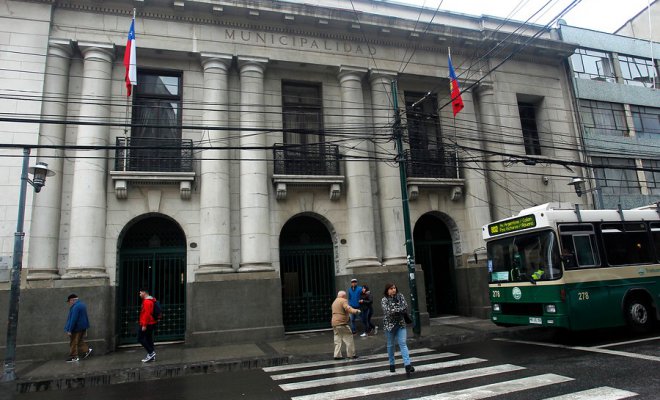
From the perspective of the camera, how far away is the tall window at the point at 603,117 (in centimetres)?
2202

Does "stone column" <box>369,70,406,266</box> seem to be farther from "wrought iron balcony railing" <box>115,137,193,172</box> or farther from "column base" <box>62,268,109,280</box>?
"column base" <box>62,268,109,280</box>

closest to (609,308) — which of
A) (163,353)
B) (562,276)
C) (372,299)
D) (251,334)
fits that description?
(562,276)

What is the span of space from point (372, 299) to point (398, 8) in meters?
12.4

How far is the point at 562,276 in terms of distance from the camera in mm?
10633

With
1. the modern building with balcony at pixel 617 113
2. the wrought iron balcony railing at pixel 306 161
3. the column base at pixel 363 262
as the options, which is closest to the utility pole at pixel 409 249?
the column base at pixel 363 262

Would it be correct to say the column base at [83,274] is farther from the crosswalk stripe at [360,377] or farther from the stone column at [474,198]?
the stone column at [474,198]

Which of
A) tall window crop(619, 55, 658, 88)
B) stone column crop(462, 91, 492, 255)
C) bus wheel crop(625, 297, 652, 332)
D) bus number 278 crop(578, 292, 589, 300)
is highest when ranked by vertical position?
tall window crop(619, 55, 658, 88)

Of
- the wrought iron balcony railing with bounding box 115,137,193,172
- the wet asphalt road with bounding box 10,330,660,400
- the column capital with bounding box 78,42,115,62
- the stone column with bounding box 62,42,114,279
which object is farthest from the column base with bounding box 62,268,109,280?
the column capital with bounding box 78,42,115,62

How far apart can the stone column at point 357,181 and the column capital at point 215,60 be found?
14.6 feet

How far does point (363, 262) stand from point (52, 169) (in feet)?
35.3

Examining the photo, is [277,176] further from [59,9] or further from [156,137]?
[59,9]

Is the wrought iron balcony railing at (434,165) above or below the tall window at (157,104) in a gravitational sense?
below

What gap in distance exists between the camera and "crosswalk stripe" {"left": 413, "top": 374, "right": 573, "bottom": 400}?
6809 mm

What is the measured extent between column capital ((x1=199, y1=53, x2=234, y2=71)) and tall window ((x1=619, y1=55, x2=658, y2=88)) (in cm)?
2126
